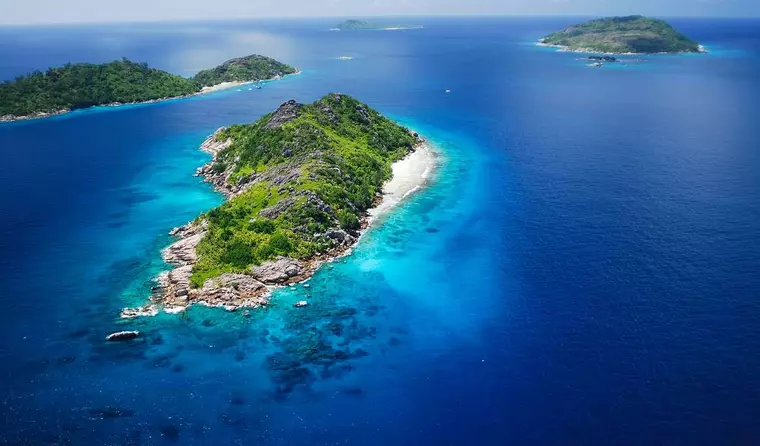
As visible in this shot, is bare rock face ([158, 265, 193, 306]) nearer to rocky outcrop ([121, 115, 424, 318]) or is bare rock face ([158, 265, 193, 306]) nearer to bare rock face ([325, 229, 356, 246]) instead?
rocky outcrop ([121, 115, 424, 318])

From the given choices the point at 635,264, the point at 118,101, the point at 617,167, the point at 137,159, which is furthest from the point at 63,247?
the point at 118,101

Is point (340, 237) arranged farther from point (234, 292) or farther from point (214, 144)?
point (214, 144)

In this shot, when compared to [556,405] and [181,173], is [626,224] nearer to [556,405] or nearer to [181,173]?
[556,405]

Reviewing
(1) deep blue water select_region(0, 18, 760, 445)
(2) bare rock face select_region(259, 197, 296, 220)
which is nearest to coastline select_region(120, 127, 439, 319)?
(1) deep blue water select_region(0, 18, 760, 445)

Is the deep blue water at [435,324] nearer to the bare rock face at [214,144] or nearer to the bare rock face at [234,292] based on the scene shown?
the bare rock face at [234,292]

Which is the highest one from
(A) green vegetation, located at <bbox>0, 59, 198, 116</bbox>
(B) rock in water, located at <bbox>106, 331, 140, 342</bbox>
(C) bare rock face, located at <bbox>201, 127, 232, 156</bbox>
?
(A) green vegetation, located at <bbox>0, 59, 198, 116</bbox>

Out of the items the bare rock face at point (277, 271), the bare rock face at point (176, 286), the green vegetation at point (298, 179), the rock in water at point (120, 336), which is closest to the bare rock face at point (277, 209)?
the green vegetation at point (298, 179)
